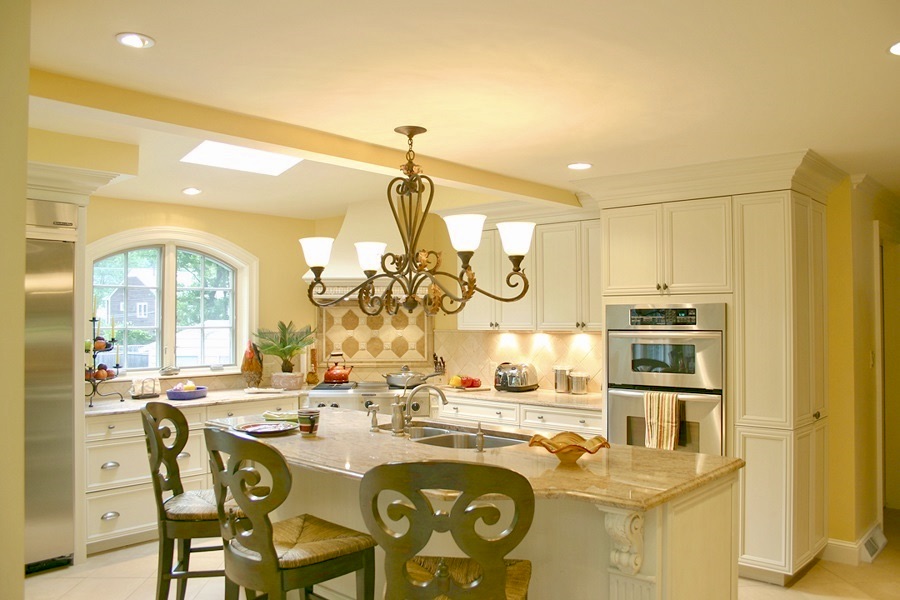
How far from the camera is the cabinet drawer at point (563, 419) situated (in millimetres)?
4945

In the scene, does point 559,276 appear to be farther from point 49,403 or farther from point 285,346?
point 49,403

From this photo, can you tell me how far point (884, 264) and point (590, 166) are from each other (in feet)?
9.99

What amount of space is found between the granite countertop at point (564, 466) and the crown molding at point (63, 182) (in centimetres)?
201

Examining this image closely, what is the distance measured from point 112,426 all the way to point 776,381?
4170mm

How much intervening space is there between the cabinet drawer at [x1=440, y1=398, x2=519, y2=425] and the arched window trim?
6.38 feet

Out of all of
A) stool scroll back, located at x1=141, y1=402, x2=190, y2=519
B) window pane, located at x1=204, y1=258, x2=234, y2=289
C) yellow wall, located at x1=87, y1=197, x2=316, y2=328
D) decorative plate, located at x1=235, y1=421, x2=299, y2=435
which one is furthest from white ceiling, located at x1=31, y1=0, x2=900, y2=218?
window pane, located at x1=204, y1=258, x2=234, y2=289

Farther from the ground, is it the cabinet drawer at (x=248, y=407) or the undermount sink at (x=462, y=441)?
→ the undermount sink at (x=462, y=441)

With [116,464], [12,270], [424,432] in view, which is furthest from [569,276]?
[12,270]

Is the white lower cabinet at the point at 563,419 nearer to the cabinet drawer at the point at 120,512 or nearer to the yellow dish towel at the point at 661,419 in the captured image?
the yellow dish towel at the point at 661,419

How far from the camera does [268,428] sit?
3494 millimetres

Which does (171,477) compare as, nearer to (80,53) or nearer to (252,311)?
(80,53)

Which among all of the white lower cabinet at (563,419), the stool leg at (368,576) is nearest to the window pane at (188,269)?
the white lower cabinet at (563,419)

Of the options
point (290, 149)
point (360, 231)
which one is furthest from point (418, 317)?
point (290, 149)

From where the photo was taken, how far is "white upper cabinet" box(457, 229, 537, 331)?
18.8 ft
